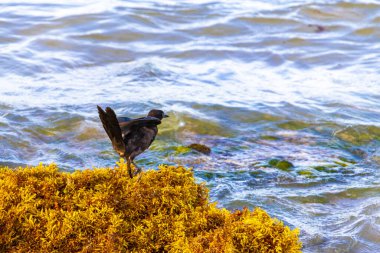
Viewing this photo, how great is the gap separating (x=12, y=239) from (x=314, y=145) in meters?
5.43

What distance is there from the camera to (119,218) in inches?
148

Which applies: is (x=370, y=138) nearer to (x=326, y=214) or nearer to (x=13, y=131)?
(x=326, y=214)

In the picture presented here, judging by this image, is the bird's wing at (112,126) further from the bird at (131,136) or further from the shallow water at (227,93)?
the shallow water at (227,93)

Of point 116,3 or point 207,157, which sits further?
point 116,3

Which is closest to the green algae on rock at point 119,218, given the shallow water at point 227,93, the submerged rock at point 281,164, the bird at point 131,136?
the bird at point 131,136

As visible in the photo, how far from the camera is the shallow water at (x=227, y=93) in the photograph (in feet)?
21.9

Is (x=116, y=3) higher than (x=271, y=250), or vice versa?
(x=271, y=250)

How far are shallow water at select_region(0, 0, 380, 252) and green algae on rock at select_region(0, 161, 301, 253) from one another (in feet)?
5.41

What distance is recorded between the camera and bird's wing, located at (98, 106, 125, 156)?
371cm

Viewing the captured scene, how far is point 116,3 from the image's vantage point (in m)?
16.5

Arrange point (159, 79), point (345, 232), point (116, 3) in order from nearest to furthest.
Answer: point (345, 232) < point (159, 79) < point (116, 3)

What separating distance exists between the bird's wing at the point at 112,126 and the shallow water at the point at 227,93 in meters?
2.08

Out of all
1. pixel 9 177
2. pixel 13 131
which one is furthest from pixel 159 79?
pixel 9 177

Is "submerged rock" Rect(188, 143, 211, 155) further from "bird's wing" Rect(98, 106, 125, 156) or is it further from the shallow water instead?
"bird's wing" Rect(98, 106, 125, 156)
